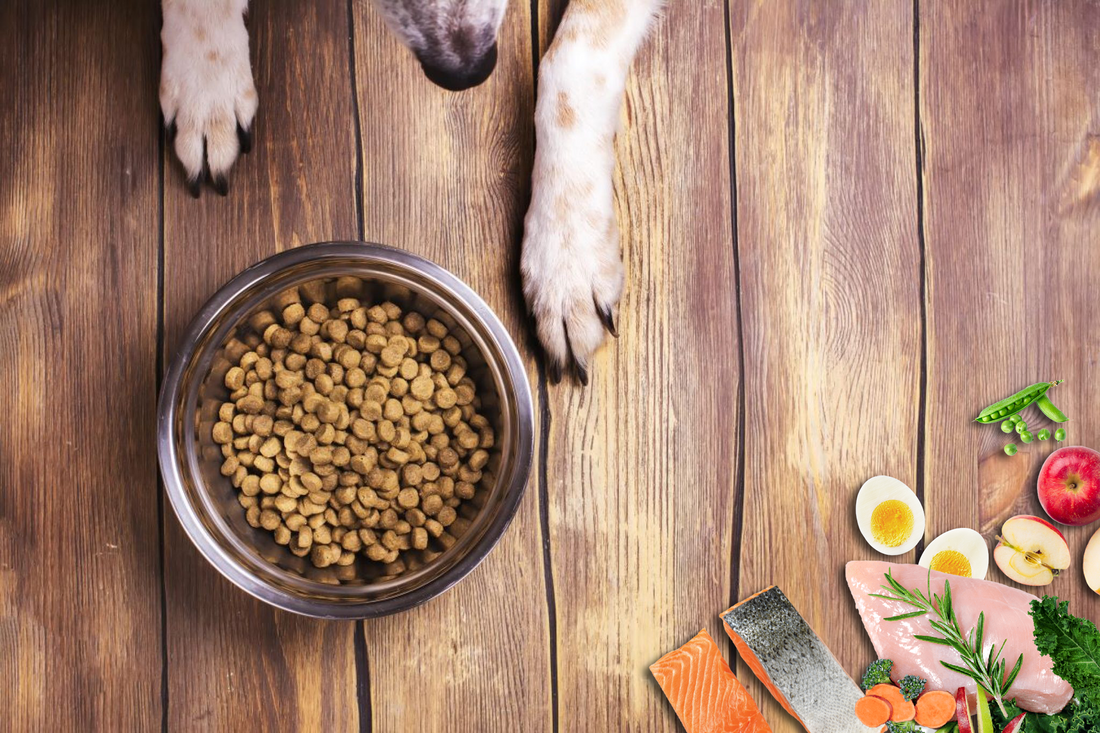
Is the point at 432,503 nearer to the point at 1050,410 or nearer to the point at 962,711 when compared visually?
the point at 962,711

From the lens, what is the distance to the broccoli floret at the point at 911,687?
3.90 feet

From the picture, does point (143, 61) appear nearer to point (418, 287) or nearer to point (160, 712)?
point (418, 287)

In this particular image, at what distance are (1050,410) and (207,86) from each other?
1.36 metres

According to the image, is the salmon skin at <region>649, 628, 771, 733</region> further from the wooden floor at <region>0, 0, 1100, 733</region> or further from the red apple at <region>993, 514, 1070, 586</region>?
the red apple at <region>993, 514, 1070, 586</region>

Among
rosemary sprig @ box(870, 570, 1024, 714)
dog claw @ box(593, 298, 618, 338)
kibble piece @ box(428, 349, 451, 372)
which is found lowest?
rosemary sprig @ box(870, 570, 1024, 714)

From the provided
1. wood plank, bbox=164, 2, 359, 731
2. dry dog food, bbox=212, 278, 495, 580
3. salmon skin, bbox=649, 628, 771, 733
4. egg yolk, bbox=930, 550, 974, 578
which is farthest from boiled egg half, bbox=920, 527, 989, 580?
wood plank, bbox=164, 2, 359, 731

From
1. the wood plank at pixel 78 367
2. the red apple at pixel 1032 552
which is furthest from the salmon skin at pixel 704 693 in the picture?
the wood plank at pixel 78 367

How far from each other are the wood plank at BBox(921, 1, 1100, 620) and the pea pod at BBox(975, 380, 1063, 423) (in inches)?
0.8

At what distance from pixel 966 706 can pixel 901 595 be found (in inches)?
7.0

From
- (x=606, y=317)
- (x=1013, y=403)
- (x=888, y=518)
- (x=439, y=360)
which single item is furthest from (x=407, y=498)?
(x=1013, y=403)

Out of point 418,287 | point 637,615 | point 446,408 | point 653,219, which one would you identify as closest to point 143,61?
point 418,287

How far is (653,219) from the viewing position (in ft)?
4.04

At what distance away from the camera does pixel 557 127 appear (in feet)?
3.60

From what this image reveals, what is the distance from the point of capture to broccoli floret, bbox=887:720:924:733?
1171 millimetres
